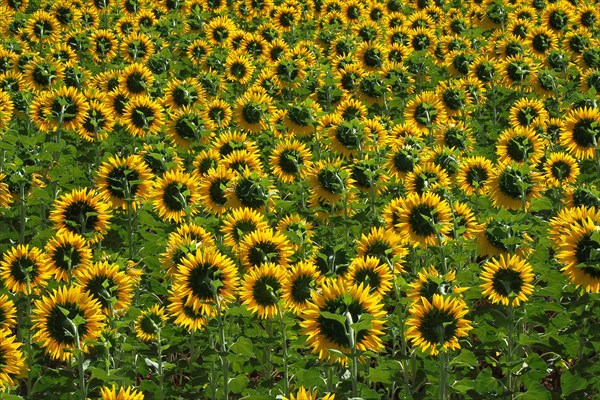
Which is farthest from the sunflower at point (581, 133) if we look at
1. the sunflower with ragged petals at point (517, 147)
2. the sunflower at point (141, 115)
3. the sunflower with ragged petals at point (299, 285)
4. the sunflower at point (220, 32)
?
the sunflower at point (220, 32)

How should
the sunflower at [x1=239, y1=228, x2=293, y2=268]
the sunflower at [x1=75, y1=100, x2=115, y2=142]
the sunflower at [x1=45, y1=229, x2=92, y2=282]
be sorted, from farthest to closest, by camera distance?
the sunflower at [x1=75, y1=100, x2=115, y2=142]
the sunflower at [x1=45, y1=229, x2=92, y2=282]
the sunflower at [x1=239, y1=228, x2=293, y2=268]

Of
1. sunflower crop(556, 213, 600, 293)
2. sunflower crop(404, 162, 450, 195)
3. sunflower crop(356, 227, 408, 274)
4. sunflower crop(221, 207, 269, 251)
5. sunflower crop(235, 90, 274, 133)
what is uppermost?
sunflower crop(235, 90, 274, 133)

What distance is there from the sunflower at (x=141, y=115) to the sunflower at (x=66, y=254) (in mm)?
2556

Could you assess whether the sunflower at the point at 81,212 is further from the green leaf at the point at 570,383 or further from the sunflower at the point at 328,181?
the green leaf at the point at 570,383

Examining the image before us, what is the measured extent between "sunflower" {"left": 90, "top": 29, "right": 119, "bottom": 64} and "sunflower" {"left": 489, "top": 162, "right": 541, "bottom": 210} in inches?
250

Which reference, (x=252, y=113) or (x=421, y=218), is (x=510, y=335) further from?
(x=252, y=113)

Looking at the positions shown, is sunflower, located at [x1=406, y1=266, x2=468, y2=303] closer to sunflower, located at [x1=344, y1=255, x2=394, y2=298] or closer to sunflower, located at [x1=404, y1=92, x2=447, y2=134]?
sunflower, located at [x1=344, y1=255, x2=394, y2=298]

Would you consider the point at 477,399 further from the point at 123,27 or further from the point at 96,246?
the point at 123,27

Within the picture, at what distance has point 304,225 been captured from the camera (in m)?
4.69

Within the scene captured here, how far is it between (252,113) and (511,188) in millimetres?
2928

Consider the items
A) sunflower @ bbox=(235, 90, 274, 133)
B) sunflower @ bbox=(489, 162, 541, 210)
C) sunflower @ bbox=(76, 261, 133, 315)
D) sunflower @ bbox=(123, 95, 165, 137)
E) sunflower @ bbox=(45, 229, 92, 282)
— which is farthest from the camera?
sunflower @ bbox=(235, 90, 274, 133)

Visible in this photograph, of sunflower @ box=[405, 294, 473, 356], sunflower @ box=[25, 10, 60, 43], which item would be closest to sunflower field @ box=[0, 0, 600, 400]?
sunflower @ box=[405, 294, 473, 356]

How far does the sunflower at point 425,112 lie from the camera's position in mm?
7367

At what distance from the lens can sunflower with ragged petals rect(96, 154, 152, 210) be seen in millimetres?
5605
